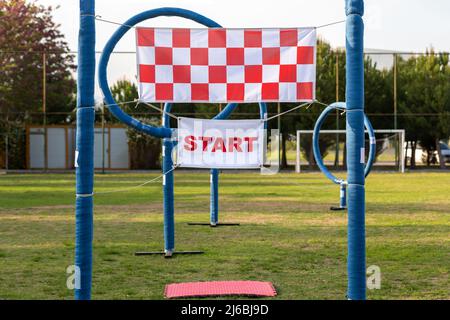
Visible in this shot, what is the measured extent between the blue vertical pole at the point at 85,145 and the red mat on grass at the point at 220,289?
1493mm

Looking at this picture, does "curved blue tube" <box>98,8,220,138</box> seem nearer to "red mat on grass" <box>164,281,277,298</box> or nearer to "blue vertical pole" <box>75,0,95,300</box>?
"red mat on grass" <box>164,281,277,298</box>

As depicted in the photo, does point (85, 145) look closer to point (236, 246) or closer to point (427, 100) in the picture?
point (236, 246)

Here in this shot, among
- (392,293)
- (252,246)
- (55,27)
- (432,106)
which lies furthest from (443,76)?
(392,293)

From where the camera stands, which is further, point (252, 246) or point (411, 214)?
point (411, 214)

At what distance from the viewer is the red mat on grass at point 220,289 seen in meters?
6.89

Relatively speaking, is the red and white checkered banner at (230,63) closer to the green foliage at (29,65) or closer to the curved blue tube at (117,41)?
the curved blue tube at (117,41)

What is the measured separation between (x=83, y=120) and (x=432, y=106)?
38526 mm

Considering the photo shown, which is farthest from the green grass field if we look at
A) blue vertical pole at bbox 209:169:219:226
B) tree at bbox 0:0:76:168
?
tree at bbox 0:0:76:168

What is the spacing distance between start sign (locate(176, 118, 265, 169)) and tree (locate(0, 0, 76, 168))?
3121cm

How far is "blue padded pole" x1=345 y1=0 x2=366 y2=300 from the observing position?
5.46m

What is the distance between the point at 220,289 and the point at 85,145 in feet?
7.83

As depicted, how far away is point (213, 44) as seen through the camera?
21.0ft

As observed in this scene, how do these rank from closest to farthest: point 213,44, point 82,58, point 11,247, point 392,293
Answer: point 82,58
point 213,44
point 392,293
point 11,247

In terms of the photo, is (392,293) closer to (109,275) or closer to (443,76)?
(109,275)
